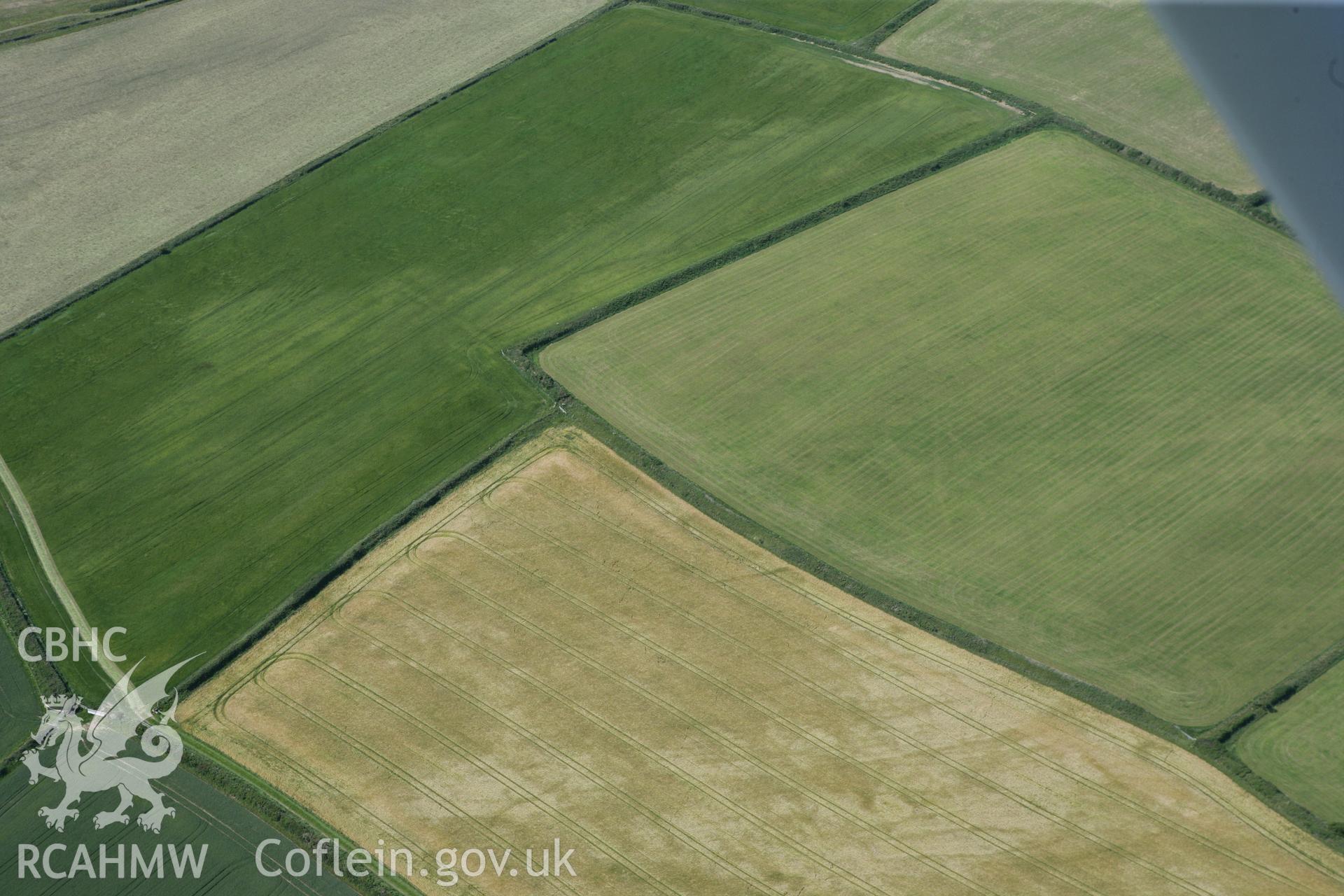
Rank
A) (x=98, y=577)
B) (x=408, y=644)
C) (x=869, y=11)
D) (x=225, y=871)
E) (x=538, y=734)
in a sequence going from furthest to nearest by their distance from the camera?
(x=869, y=11)
(x=98, y=577)
(x=408, y=644)
(x=538, y=734)
(x=225, y=871)

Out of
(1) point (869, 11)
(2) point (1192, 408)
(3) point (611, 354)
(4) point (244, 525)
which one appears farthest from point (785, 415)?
(1) point (869, 11)

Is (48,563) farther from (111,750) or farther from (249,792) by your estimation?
(249,792)

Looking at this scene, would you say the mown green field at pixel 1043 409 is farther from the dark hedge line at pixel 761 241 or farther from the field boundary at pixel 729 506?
the field boundary at pixel 729 506

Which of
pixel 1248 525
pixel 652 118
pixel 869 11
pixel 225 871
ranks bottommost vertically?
pixel 225 871

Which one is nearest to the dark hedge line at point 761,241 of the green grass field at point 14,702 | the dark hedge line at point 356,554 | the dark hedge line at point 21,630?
the dark hedge line at point 356,554

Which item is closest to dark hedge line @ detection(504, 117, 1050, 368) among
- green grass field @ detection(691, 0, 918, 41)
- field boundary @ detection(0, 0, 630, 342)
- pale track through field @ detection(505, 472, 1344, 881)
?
pale track through field @ detection(505, 472, 1344, 881)

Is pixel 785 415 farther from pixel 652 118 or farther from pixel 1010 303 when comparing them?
pixel 652 118

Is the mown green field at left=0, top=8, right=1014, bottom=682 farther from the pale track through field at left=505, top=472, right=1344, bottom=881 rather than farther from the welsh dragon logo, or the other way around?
the pale track through field at left=505, top=472, right=1344, bottom=881

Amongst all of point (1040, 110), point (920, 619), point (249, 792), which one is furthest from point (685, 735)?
point (1040, 110)
